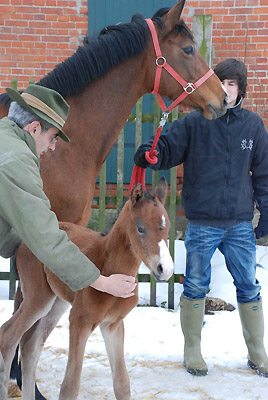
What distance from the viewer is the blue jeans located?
355 centimetres

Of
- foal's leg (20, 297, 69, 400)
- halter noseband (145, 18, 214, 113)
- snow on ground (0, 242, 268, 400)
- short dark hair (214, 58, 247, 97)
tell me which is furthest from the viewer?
short dark hair (214, 58, 247, 97)

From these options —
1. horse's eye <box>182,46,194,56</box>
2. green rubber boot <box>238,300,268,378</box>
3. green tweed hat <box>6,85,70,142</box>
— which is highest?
horse's eye <box>182,46,194,56</box>

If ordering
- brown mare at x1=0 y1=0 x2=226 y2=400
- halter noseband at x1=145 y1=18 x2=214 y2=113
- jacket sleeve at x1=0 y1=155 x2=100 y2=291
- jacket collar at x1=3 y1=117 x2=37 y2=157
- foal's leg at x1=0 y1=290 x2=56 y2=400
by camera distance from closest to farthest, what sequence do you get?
jacket sleeve at x1=0 y1=155 x2=100 y2=291 < jacket collar at x1=3 y1=117 x2=37 y2=157 < foal's leg at x1=0 y1=290 x2=56 y2=400 < brown mare at x1=0 y1=0 x2=226 y2=400 < halter noseband at x1=145 y1=18 x2=214 y2=113

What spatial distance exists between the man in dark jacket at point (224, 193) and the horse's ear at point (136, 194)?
1104 mm

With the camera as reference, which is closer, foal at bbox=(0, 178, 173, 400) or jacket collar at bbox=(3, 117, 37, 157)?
jacket collar at bbox=(3, 117, 37, 157)

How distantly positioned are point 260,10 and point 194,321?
4.82 m

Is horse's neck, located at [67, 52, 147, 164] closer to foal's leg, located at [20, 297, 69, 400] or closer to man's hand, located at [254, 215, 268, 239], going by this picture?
foal's leg, located at [20, 297, 69, 400]

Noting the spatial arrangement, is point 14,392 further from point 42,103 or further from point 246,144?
point 246,144

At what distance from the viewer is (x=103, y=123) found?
3.17 m

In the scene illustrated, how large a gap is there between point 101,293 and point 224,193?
4.91 ft

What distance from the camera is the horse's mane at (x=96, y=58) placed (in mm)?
3066

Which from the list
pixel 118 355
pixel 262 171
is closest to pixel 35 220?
pixel 118 355

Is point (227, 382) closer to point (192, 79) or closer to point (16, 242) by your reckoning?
point (16, 242)

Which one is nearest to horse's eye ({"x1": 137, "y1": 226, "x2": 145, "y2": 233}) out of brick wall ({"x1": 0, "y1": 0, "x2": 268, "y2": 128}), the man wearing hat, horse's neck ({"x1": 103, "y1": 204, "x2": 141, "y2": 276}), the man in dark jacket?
horse's neck ({"x1": 103, "y1": 204, "x2": 141, "y2": 276})
